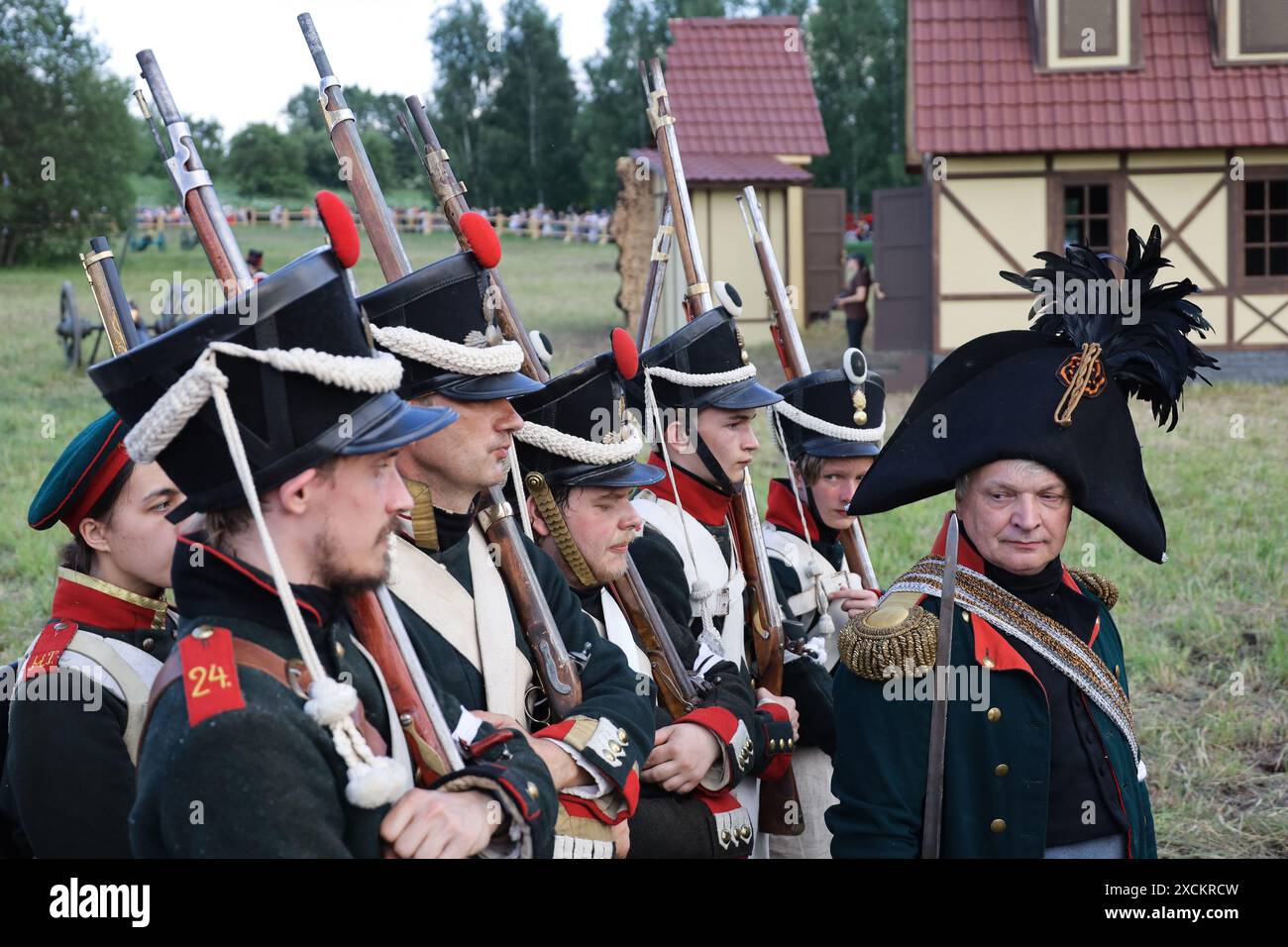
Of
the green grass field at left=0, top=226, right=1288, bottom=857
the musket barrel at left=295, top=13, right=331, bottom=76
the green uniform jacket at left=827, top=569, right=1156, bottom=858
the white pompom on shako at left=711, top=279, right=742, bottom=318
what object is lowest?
the green grass field at left=0, top=226, right=1288, bottom=857

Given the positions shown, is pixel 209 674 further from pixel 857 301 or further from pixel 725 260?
pixel 725 260

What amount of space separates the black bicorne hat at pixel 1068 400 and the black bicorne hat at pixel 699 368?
1.47m

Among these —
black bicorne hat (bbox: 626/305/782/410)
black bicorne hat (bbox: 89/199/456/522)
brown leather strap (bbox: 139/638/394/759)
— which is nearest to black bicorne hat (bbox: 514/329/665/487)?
black bicorne hat (bbox: 626/305/782/410)

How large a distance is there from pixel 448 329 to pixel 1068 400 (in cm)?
141

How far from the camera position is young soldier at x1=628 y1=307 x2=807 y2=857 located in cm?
423

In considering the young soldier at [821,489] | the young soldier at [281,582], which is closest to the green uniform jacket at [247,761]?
the young soldier at [281,582]

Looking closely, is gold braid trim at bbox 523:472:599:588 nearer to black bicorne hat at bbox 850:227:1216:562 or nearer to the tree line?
black bicorne hat at bbox 850:227:1216:562

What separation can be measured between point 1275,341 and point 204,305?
16994mm

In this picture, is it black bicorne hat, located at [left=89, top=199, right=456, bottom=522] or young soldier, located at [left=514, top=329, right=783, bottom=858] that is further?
young soldier, located at [left=514, top=329, right=783, bottom=858]

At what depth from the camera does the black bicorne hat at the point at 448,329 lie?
10.6ft

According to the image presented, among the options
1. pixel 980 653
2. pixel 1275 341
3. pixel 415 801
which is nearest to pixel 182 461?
pixel 415 801

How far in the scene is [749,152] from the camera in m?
23.3

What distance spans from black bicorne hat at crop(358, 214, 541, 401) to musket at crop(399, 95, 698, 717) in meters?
0.49
